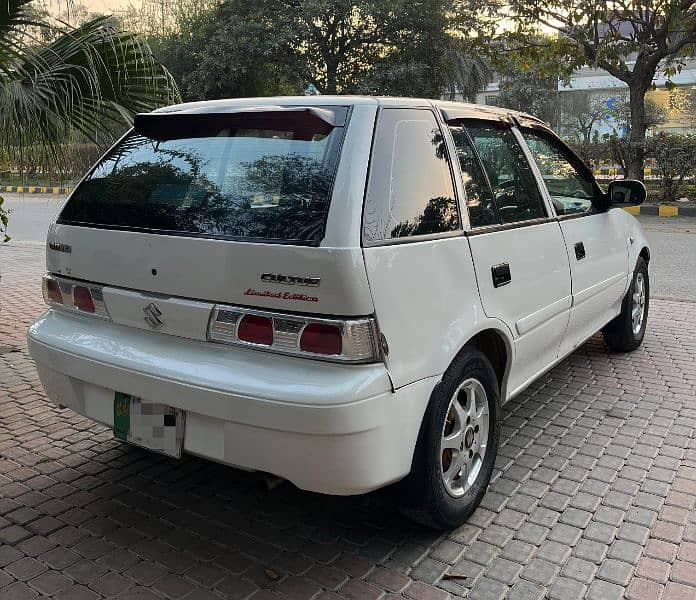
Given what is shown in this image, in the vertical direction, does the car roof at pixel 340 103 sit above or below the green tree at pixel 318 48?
below

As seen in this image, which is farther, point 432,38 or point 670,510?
point 432,38

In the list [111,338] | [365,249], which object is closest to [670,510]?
[365,249]

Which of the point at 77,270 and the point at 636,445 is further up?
the point at 77,270

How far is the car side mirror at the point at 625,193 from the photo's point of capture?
Result: 4695mm

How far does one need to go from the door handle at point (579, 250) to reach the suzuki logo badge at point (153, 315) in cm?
243

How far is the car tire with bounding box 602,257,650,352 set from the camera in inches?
210

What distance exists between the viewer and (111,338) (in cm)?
283

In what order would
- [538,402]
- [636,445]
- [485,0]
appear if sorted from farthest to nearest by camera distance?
[485,0] < [538,402] < [636,445]

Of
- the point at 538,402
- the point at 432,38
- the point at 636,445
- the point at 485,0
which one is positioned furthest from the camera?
the point at 432,38

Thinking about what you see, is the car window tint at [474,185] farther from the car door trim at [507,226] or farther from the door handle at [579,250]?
the door handle at [579,250]

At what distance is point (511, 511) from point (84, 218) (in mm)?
2217

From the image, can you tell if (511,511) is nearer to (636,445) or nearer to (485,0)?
(636,445)

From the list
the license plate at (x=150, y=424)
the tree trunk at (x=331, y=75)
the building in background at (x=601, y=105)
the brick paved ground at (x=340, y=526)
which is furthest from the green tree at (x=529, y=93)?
the license plate at (x=150, y=424)

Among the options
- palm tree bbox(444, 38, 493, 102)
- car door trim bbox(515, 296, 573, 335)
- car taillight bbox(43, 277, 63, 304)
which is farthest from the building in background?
car taillight bbox(43, 277, 63, 304)
